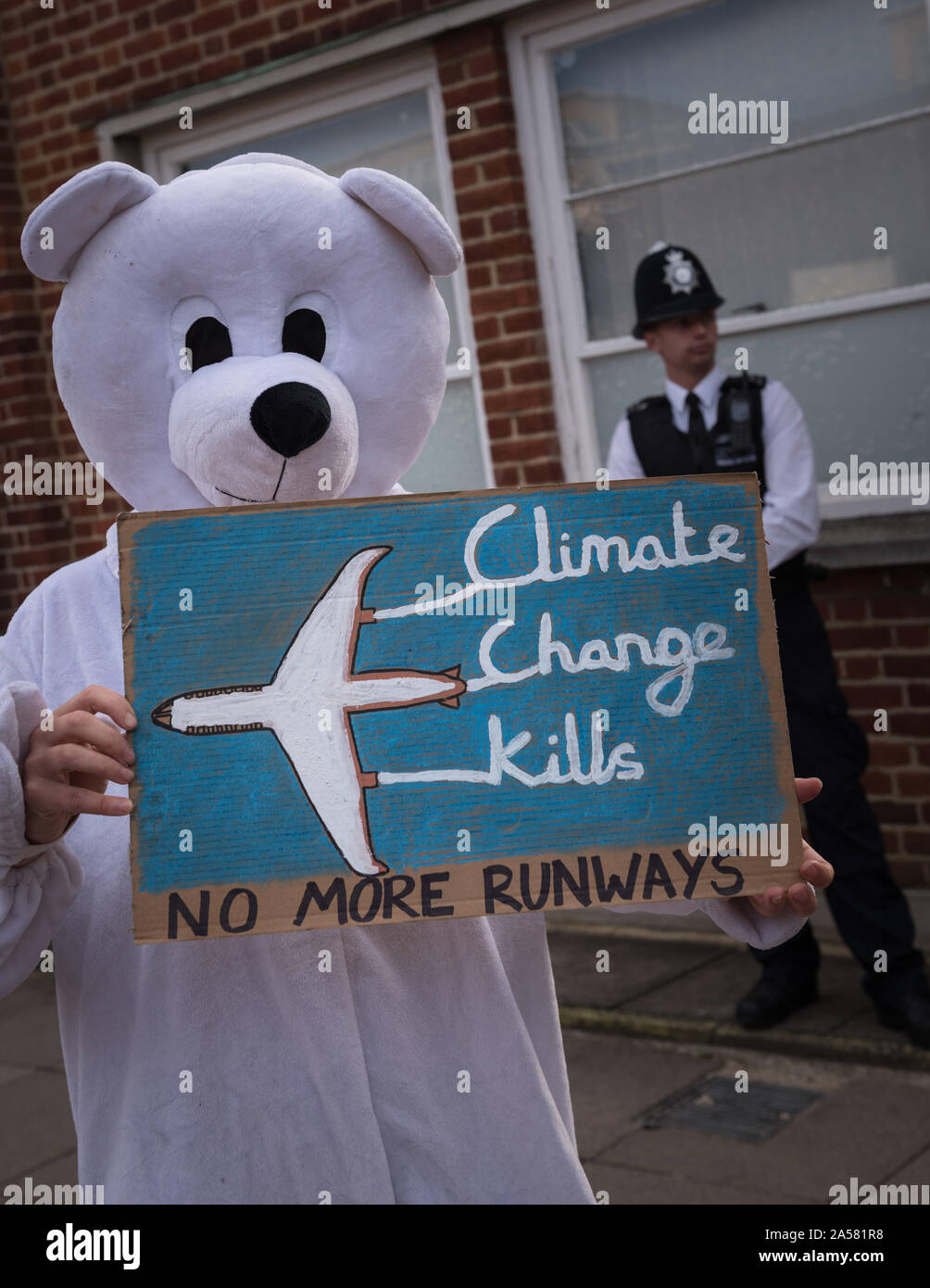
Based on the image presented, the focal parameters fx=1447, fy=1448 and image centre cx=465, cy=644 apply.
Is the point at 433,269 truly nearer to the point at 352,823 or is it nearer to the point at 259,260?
the point at 259,260

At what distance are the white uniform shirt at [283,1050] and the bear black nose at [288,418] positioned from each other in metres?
0.30

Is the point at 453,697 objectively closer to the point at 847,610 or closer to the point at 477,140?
the point at 847,610

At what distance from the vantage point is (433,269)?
1889 millimetres

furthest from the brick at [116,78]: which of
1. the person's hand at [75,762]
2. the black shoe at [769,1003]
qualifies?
the person's hand at [75,762]

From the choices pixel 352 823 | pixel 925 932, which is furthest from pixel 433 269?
pixel 925 932

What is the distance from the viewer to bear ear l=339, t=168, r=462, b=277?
1.80 meters

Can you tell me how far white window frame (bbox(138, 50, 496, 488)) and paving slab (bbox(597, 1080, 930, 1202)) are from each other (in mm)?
2635

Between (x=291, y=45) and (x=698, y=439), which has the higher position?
(x=291, y=45)

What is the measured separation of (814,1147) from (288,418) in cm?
271

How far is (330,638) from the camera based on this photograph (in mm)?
1564

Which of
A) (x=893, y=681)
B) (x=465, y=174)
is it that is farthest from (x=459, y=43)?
(x=893, y=681)

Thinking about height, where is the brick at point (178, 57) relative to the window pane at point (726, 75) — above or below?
above

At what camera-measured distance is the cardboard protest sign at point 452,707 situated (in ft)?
4.99

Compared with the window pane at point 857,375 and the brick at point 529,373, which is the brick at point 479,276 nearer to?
the brick at point 529,373
